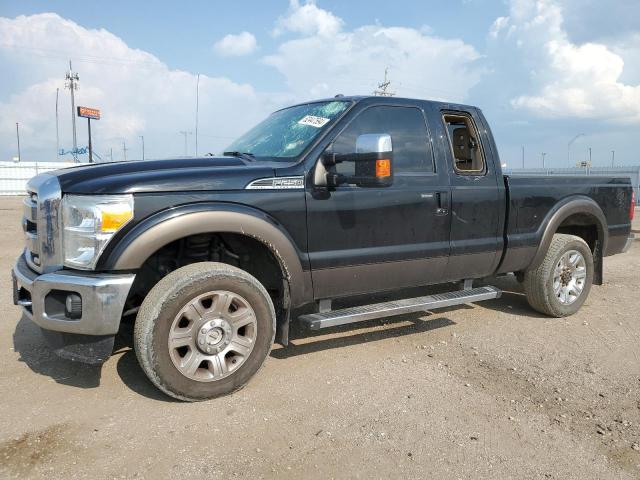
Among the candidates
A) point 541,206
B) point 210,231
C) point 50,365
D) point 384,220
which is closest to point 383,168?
point 384,220

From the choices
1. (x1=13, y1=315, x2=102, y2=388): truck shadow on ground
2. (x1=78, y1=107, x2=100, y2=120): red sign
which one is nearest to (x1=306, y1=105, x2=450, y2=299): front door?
(x1=13, y1=315, x2=102, y2=388): truck shadow on ground

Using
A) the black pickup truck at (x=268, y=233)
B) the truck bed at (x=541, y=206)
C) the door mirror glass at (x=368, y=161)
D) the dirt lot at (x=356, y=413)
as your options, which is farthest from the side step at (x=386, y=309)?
the door mirror glass at (x=368, y=161)

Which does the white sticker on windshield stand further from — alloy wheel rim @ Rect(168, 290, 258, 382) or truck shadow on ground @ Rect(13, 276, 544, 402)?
truck shadow on ground @ Rect(13, 276, 544, 402)

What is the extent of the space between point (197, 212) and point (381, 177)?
1172 millimetres

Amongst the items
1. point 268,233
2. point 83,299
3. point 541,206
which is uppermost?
point 541,206

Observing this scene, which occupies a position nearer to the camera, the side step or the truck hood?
the truck hood

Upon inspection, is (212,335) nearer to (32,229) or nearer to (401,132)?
(32,229)

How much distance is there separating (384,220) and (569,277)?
252 cm

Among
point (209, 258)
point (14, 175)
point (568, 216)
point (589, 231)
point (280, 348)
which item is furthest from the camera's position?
point (14, 175)

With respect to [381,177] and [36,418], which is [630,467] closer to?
[381,177]

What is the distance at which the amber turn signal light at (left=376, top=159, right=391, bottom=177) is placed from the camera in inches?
126

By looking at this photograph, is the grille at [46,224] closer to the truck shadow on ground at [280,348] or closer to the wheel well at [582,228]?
the truck shadow on ground at [280,348]

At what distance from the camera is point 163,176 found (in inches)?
119

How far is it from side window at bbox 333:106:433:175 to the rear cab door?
13cm
